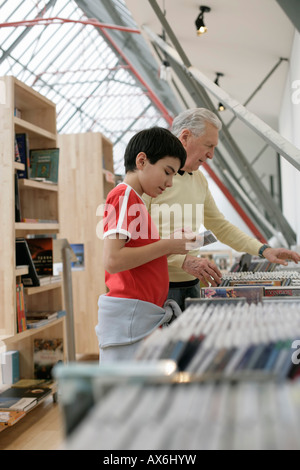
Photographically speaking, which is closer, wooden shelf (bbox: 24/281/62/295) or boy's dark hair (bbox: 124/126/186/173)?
boy's dark hair (bbox: 124/126/186/173)

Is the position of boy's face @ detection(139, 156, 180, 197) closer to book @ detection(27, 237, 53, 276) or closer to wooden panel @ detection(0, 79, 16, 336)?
wooden panel @ detection(0, 79, 16, 336)

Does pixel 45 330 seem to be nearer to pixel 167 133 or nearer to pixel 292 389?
pixel 167 133

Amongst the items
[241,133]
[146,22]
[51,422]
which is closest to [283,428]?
[51,422]

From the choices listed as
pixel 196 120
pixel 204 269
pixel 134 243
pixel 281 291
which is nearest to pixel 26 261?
pixel 196 120

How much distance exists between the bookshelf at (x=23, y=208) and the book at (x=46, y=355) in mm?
42

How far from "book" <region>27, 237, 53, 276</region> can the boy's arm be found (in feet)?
7.50

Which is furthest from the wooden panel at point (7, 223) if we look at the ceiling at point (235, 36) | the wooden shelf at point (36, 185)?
the ceiling at point (235, 36)

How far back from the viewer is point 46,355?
3617mm

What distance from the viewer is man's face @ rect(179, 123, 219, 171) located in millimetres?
1845

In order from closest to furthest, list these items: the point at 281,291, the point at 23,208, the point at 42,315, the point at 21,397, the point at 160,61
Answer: the point at 281,291, the point at 21,397, the point at 42,315, the point at 23,208, the point at 160,61

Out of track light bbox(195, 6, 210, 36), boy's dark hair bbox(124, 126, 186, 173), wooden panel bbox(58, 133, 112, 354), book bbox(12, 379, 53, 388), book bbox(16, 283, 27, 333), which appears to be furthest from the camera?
wooden panel bbox(58, 133, 112, 354)

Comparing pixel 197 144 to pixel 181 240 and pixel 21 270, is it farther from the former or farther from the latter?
pixel 21 270

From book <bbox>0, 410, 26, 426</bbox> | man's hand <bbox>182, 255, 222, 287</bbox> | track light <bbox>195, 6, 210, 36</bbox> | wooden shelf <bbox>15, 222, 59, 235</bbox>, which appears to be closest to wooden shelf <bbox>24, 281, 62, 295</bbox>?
wooden shelf <bbox>15, 222, 59, 235</bbox>

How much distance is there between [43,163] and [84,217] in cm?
134
